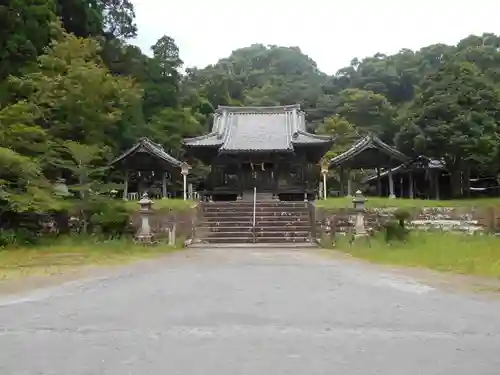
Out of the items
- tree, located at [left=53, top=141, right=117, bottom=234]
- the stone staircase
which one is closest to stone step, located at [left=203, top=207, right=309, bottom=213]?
the stone staircase

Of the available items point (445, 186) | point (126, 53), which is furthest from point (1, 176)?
point (445, 186)

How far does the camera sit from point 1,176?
17.0 metres

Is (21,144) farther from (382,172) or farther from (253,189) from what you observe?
(382,172)

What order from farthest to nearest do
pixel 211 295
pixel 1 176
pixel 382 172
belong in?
pixel 382 172, pixel 1 176, pixel 211 295

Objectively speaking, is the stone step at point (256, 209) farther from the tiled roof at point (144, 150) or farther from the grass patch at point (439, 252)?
the tiled roof at point (144, 150)

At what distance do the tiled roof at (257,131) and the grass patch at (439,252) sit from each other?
988 centimetres

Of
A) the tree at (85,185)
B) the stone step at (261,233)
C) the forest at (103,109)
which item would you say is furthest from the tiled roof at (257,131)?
the tree at (85,185)

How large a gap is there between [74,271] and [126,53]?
89.2 ft

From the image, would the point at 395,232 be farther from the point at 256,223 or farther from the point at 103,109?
the point at 103,109

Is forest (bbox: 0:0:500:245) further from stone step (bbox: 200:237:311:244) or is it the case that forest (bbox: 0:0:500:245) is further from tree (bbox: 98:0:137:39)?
stone step (bbox: 200:237:311:244)

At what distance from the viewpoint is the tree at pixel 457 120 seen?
2677 cm

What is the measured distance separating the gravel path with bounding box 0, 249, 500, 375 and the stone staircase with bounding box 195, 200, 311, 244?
10183mm

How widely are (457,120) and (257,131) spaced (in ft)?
34.6

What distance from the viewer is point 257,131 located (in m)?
29.9
